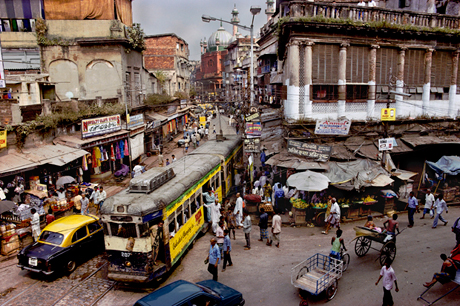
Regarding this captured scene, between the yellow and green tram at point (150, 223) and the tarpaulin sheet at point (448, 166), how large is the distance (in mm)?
13464

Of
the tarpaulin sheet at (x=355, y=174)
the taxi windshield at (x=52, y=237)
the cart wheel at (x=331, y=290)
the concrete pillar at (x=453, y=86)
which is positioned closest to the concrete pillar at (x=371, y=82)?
the tarpaulin sheet at (x=355, y=174)

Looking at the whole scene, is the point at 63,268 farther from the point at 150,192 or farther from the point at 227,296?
the point at 227,296

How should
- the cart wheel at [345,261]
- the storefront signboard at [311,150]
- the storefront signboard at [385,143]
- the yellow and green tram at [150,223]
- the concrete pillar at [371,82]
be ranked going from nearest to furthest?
the yellow and green tram at [150,223]
the cart wheel at [345,261]
the storefront signboard at [385,143]
the storefront signboard at [311,150]
the concrete pillar at [371,82]

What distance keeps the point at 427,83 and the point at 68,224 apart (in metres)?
21.7

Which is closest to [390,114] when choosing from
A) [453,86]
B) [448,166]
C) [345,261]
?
[448,166]

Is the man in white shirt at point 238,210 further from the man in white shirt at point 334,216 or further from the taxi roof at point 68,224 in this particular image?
the taxi roof at point 68,224

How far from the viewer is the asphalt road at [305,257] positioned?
933cm

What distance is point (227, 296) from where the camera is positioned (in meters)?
8.20

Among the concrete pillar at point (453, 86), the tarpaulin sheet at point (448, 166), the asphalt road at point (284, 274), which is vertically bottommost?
the asphalt road at point (284, 274)

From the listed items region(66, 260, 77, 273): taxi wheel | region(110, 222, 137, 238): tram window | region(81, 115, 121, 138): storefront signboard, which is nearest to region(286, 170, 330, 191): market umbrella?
region(110, 222, 137, 238): tram window

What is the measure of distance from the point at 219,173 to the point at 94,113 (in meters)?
9.92

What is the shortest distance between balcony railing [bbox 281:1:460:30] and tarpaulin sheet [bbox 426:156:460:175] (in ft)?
27.8

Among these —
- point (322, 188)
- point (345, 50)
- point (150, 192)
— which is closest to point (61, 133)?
point (150, 192)

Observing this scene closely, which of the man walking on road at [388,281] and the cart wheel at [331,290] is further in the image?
the cart wheel at [331,290]
